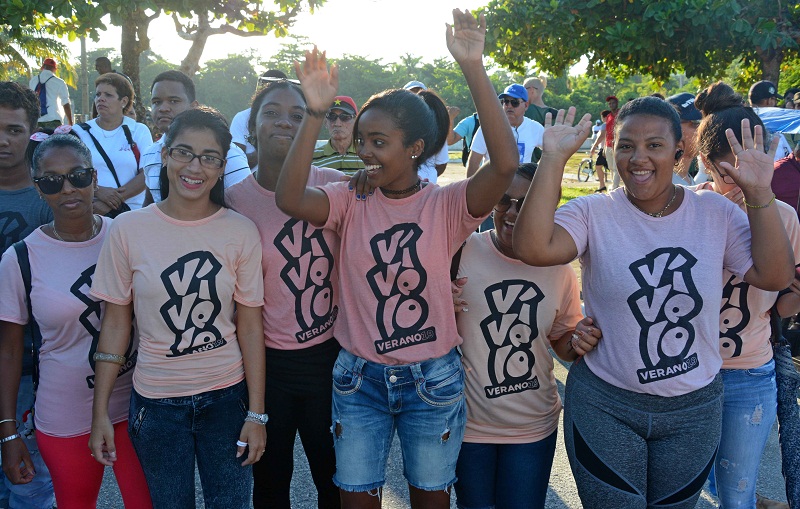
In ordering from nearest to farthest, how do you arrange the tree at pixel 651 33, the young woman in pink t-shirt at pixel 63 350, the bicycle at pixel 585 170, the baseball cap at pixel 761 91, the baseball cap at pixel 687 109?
the young woman in pink t-shirt at pixel 63 350 < the baseball cap at pixel 687 109 < the baseball cap at pixel 761 91 < the tree at pixel 651 33 < the bicycle at pixel 585 170

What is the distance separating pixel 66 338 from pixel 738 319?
9.23ft

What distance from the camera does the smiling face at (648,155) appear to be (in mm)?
2359

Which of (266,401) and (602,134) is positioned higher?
(602,134)

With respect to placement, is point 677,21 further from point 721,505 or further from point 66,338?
point 66,338

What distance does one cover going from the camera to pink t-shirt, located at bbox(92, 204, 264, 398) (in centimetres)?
243

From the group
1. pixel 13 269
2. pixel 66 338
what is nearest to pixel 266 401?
pixel 66 338

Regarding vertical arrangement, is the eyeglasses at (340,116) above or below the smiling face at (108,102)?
below

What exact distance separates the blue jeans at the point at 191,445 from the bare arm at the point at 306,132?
2.62 feet

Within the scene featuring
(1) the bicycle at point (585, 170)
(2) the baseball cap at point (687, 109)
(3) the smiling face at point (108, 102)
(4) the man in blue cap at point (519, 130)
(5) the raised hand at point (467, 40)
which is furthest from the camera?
(1) the bicycle at point (585, 170)

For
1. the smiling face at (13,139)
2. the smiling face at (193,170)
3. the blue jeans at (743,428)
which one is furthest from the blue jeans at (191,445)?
the blue jeans at (743,428)

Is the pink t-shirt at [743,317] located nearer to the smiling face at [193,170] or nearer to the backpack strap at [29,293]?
the smiling face at [193,170]

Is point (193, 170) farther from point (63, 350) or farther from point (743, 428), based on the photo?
point (743, 428)

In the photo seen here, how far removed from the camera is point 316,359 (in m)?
2.70

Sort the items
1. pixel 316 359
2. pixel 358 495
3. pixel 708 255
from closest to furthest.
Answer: pixel 708 255 < pixel 358 495 < pixel 316 359
